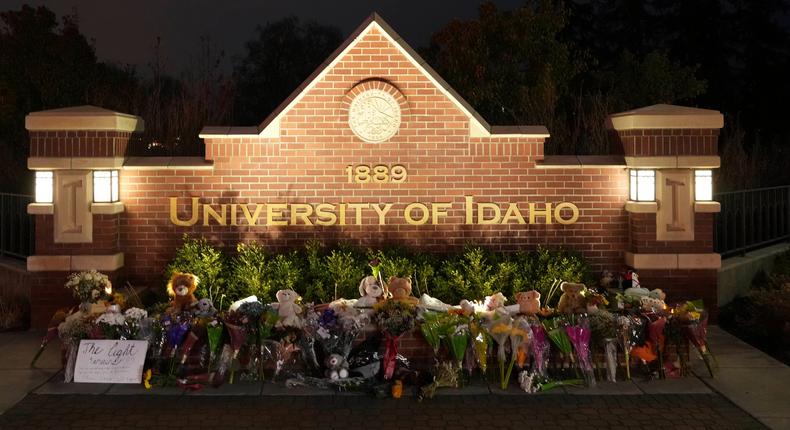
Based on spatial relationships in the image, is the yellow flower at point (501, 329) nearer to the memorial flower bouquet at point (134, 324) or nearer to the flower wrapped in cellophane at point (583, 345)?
the flower wrapped in cellophane at point (583, 345)

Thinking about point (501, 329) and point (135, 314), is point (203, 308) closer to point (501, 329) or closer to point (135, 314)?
point (135, 314)

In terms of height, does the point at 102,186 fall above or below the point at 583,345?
above

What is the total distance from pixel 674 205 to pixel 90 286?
6.69 meters

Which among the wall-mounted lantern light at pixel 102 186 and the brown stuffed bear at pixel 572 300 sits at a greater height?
the wall-mounted lantern light at pixel 102 186

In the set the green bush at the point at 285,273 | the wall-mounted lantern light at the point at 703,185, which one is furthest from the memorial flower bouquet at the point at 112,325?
the wall-mounted lantern light at the point at 703,185

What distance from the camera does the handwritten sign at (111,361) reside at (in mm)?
8383

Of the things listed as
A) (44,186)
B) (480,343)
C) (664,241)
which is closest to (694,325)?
(480,343)

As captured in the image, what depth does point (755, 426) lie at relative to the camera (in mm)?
7227

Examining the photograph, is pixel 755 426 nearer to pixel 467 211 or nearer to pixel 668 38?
pixel 467 211

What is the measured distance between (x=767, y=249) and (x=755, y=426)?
7.58m

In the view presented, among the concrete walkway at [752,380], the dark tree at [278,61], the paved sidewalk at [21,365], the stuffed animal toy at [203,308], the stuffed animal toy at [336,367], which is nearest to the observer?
the concrete walkway at [752,380]

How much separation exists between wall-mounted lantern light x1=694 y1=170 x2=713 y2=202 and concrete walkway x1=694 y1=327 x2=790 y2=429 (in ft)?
5.74

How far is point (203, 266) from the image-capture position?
10.2m

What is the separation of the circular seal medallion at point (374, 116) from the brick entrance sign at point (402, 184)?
0.01 metres
